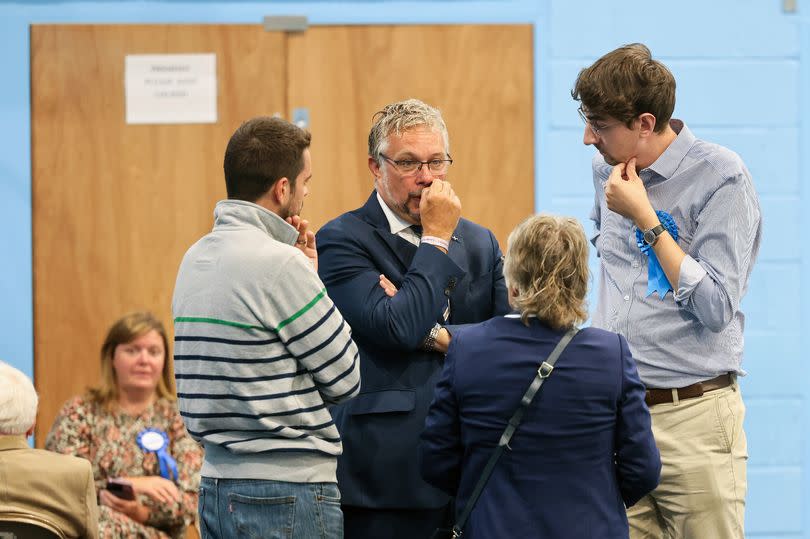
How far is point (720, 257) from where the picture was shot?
1986mm

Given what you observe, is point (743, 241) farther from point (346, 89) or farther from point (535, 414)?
point (346, 89)

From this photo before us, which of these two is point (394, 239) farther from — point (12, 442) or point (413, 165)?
point (12, 442)

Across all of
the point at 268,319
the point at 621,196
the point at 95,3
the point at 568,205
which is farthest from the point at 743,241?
the point at 95,3

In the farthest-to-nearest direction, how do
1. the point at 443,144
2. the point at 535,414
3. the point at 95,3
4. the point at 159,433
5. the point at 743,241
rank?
1. the point at 95,3
2. the point at 159,433
3. the point at 443,144
4. the point at 743,241
5. the point at 535,414

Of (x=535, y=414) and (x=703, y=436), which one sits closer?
(x=535, y=414)

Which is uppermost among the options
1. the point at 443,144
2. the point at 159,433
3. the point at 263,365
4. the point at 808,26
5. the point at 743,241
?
the point at 808,26

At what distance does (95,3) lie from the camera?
395 centimetres

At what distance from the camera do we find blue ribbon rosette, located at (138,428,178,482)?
330 cm

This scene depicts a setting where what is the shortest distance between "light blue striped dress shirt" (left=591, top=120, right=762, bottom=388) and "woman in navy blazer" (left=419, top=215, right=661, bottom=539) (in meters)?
0.24

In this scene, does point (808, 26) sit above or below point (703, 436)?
above

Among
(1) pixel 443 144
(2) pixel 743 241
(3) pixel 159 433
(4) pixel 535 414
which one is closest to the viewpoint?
(4) pixel 535 414

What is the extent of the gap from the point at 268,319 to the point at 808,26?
309 cm

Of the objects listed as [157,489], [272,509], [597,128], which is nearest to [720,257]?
[597,128]

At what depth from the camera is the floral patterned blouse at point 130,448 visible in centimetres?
324
